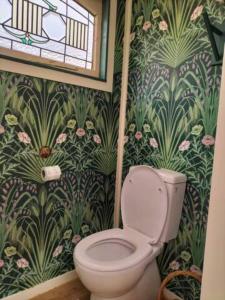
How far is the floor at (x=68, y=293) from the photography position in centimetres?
161

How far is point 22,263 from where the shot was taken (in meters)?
1.54

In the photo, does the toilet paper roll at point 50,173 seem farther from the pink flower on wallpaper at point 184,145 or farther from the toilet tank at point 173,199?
the pink flower on wallpaper at point 184,145

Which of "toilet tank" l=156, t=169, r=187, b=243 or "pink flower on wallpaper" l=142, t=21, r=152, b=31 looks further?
"pink flower on wallpaper" l=142, t=21, r=152, b=31

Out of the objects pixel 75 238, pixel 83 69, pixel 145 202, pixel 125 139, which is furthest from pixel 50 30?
pixel 75 238

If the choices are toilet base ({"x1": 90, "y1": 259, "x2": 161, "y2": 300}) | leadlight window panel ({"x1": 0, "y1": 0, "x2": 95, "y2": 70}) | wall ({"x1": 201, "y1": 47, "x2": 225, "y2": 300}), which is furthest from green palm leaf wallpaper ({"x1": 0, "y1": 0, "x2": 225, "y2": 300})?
wall ({"x1": 201, "y1": 47, "x2": 225, "y2": 300})

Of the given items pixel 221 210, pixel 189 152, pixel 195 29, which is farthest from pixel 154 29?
pixel 221 210

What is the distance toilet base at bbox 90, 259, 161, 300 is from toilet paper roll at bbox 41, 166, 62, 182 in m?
0.73

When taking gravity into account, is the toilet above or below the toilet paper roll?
below

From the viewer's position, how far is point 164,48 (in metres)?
1.61

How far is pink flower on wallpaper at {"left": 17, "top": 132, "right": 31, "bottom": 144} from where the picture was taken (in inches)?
57.1

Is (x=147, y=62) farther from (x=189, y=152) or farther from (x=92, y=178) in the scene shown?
(x=92, y=178)

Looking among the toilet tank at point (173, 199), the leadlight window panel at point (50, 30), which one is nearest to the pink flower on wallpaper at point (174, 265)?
the toilet tank at point (173, 199)

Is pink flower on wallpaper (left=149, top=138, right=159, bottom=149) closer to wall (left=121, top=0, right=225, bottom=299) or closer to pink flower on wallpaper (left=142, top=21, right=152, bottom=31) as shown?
wall (left=121, top=0, right=225, bottom=299)

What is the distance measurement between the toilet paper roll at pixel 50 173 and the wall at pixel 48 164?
5 cm
